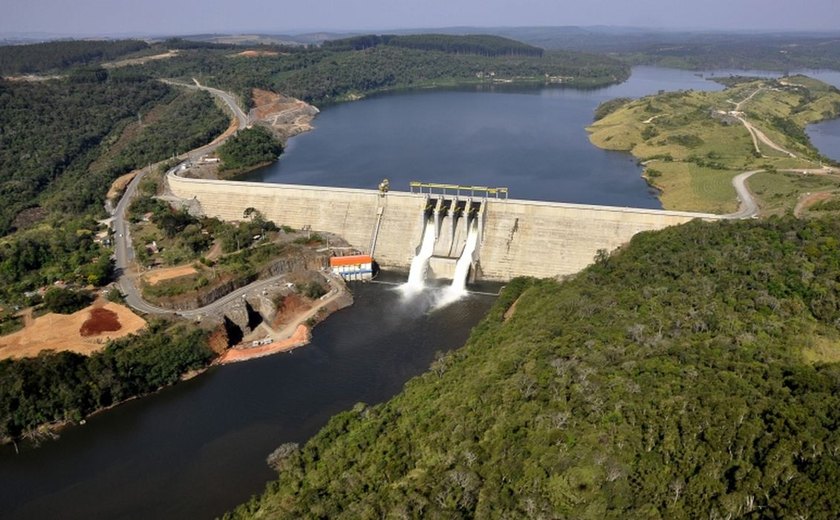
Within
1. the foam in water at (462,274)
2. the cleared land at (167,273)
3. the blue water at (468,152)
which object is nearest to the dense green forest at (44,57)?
the blue water at (468,152)

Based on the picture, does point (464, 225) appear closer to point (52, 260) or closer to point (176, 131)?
point (52, 260)

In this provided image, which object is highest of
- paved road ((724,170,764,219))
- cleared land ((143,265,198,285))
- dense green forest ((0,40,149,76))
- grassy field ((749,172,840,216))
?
dense green forest ((0,40,149,76))

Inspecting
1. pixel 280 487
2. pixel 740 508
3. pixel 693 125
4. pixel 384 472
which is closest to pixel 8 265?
pixel 280 487

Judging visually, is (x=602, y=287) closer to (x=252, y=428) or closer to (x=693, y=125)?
(x=252, y=428)

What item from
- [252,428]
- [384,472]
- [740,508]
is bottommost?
[252,428]

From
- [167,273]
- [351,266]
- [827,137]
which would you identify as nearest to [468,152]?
[351,266]

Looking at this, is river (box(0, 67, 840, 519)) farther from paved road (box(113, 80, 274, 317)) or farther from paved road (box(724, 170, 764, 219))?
paved road (box(724, 170, 764, 219))

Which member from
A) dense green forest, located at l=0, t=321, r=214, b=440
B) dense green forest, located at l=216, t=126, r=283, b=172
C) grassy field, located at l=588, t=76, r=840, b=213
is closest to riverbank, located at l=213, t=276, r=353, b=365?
dense green forest, located at l=0, t=321, r=214, b=440
